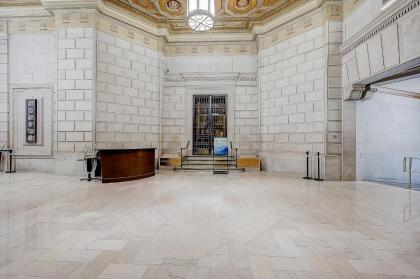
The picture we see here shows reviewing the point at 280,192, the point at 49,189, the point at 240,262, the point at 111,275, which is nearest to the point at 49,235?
the point at 111,275

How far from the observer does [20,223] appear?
3.53 m

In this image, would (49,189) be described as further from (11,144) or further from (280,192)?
(280,192)

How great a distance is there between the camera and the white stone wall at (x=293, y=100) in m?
8.19

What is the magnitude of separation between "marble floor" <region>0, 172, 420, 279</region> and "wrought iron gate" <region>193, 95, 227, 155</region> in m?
5.66

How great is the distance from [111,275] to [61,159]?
7643 millimetres

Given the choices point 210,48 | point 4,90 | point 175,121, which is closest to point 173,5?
point 210,48

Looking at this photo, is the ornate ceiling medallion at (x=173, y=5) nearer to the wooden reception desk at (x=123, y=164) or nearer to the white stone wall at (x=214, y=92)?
the white stone wall at (x=214, y=92)

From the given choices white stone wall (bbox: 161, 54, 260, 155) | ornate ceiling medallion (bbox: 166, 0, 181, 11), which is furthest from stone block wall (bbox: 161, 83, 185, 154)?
ornate ceiling medallion (bbox: 166, 0, 181, 11)

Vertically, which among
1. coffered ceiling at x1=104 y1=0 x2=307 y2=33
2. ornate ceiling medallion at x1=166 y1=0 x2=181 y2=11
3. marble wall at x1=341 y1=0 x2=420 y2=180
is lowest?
marble wall at x1=341 y1=0 x2=420 y2=180

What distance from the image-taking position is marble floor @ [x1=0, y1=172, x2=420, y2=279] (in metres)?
2.33

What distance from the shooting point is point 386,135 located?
8211mm

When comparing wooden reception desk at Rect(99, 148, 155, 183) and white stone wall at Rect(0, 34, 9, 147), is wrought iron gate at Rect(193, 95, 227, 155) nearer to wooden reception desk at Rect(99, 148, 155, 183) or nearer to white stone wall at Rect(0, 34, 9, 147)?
wooden reception desk at Rect(99, 148, 155, 183)

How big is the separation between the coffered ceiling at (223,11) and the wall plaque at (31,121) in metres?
4.71

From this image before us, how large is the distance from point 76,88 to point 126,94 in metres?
1.75
